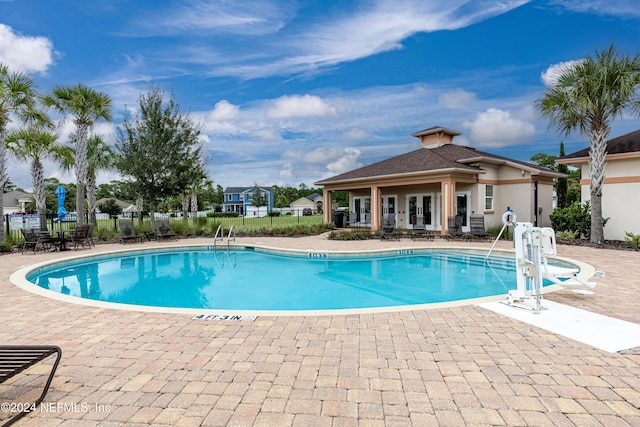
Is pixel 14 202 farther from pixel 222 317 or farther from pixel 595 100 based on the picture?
pixel 595 100

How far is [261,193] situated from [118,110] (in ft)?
163

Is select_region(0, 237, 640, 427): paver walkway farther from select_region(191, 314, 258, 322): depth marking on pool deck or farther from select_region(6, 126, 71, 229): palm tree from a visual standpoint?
select_region(6, 126, 71, 229): palm tree

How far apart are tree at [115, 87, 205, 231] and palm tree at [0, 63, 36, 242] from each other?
3.88 meters

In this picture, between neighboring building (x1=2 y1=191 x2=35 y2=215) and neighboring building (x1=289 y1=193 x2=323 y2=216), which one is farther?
neighboring building (x1=289 y1=193 x2=323 y2=216)

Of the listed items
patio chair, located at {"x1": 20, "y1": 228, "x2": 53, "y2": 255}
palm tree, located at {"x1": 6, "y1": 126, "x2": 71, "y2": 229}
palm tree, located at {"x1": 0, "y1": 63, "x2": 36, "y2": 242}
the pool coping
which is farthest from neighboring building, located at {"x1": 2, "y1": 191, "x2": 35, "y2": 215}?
the pool coping

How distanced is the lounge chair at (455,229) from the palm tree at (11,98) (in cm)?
1783

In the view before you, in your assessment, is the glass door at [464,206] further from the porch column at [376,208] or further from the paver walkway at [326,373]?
the paver walkway at [326,373]

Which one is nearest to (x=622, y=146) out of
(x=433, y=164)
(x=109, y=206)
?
(x=433, y=164)

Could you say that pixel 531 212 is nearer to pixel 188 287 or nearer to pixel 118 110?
pixel 188 287

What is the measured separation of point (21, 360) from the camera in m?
2.51

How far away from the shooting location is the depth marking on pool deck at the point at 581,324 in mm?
3805

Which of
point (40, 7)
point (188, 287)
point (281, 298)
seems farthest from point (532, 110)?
point (40, 7)

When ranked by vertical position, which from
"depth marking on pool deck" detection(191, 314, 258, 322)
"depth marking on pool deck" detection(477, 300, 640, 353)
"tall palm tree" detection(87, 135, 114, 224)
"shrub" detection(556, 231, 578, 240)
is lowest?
"depth marking on pool deck" detection(477, 300, 640, 353)

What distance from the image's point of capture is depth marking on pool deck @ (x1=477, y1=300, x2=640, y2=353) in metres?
3.80
